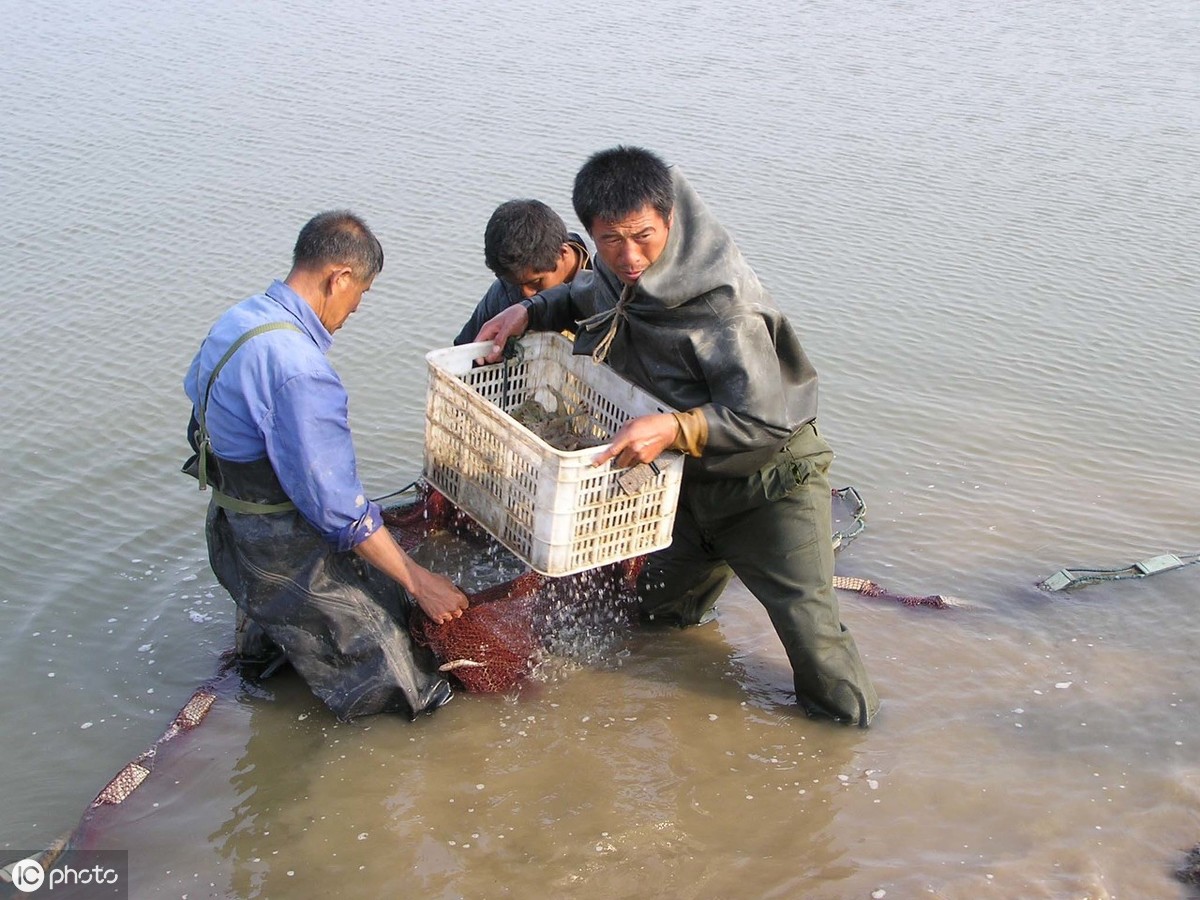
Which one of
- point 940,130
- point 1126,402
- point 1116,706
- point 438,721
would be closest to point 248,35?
point 940,130

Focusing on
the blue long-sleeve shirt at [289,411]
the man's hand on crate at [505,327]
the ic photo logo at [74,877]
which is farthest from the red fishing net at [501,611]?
the ic photo logo at [74,877]

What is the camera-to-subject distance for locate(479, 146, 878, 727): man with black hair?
3.81 meters

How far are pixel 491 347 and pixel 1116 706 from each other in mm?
2766

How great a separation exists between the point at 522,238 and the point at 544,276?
0.70 ft

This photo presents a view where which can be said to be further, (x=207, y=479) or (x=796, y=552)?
(x=796, y=552)

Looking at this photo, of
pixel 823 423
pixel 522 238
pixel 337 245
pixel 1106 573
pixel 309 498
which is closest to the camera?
pixel 309 498

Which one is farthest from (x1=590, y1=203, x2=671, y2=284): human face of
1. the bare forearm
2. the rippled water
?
the rippled water

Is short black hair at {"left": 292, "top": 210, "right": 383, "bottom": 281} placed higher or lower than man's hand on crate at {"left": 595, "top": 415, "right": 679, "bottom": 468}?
higher

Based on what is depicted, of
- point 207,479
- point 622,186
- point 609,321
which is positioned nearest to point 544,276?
point 609,321

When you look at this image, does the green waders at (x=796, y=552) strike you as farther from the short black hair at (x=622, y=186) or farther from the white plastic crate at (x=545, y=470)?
the short black hair at (x=622, y=186)

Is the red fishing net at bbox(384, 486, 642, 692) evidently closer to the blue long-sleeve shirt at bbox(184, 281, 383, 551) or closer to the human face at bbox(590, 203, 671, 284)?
the blue long-sleeve shirt at bbox(184, 281, 383, 551)

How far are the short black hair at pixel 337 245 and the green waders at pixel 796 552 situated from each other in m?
1.38

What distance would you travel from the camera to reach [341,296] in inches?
161

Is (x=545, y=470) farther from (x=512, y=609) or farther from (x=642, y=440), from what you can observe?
(x=512, y=609)
